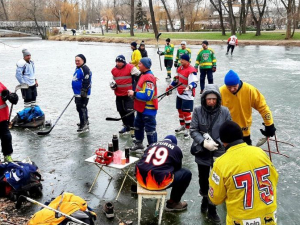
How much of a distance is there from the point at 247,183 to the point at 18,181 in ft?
11.6

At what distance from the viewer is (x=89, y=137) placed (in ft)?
25.9

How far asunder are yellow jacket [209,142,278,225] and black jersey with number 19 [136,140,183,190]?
1263mm

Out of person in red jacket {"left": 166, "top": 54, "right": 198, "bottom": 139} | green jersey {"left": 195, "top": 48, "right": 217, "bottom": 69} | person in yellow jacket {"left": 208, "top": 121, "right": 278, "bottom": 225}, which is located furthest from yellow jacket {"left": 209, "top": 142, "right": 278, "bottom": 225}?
green jersey {"left": 195, "top": 48, "right": 217, "bottom": 69}

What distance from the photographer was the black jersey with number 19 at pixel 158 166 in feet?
13.8

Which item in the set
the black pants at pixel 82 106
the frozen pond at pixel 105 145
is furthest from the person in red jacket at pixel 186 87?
the black pants at pixel 82 106

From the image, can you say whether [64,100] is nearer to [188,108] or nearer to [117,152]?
[188,108]

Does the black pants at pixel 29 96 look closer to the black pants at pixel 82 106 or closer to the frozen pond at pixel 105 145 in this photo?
the frozen pond at pixel 105 145

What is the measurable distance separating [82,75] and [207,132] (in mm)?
4282

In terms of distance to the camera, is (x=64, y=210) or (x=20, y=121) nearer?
(x=64, y=210)

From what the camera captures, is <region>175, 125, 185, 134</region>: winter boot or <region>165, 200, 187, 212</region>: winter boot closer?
<region>165, 200, 187, 212</region>: winter boot

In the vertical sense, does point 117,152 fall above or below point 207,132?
below

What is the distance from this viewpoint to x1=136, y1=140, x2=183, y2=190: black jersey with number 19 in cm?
421

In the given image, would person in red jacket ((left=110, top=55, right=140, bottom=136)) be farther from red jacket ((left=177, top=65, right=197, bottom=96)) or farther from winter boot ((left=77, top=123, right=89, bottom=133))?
winter boot ((left=77, top=123, right=89, bottom=133))

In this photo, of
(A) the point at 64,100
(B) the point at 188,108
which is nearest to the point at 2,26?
(A) the point at 64,100
